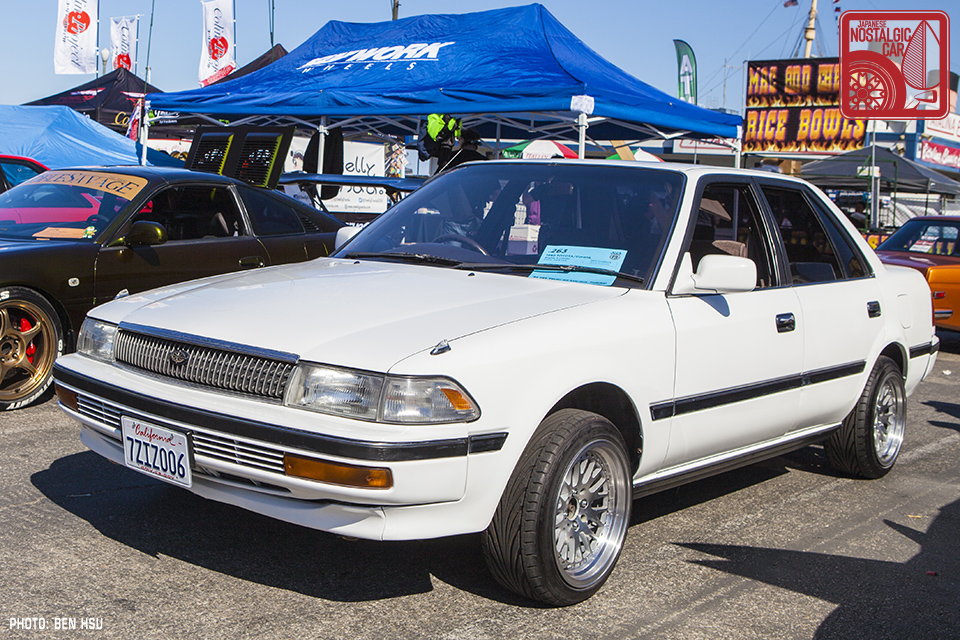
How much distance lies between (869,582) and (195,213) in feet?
16.0

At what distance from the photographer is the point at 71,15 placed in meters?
29.5

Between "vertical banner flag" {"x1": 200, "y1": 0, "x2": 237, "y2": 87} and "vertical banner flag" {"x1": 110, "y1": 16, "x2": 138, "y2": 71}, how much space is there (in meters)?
6.53

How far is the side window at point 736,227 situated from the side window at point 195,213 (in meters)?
3.76

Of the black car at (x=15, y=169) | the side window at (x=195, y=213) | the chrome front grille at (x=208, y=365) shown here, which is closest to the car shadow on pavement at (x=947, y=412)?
the side window at (x=195, y=213)

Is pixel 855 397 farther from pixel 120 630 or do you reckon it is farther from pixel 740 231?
pixel 120 630

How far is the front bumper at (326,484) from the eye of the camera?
267 cm

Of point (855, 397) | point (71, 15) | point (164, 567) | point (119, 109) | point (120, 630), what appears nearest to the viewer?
point (120, 630)

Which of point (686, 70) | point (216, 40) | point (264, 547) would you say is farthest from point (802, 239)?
point (686, 70)

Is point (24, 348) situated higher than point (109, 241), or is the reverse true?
point (109, 241)

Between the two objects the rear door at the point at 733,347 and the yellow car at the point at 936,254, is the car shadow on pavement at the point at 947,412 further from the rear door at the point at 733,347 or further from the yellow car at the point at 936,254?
the rear door at the point at 733,347

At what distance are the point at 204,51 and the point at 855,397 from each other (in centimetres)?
2941

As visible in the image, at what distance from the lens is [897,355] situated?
5.10 meters

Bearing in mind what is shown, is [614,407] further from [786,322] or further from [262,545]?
[262,545]

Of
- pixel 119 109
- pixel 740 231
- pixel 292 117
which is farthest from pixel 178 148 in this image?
pixel 740 231
